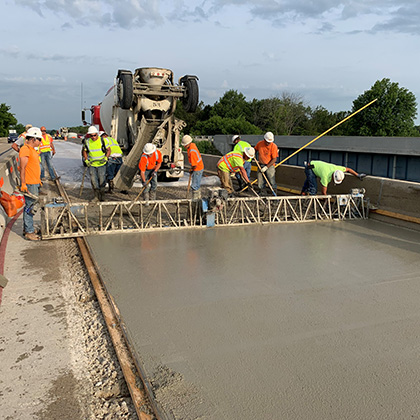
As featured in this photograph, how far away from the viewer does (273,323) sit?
4.01 meters

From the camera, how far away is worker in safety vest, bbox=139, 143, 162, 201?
9008mm

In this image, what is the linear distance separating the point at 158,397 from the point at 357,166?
28.8 m

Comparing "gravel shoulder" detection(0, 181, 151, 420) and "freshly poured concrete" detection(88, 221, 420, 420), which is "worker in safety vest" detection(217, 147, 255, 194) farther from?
"gravel shoulder" detection(0, 181, 151, 420)

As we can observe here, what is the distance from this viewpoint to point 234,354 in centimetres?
347

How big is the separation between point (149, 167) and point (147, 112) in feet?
8.96

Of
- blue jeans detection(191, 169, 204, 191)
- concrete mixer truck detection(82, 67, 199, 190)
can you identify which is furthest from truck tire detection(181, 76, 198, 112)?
blue jeans detection(191, 169, 204, 191)

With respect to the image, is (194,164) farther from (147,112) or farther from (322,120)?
(322,120)

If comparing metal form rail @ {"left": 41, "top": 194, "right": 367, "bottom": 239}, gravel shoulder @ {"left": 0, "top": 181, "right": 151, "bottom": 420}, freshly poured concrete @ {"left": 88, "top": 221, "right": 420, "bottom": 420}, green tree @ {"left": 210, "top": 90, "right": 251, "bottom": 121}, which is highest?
green tree @ {"left": 210, "top": 90, "right": 251, "bottom": 121}

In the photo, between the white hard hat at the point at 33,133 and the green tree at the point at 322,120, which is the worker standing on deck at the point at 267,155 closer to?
the white hard hat at the point at 33,133

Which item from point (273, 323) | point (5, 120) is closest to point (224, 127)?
point (5, 120)

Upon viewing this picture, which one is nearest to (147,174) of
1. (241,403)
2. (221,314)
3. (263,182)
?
(263,182)

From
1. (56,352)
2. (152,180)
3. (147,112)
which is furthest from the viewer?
(147,112)

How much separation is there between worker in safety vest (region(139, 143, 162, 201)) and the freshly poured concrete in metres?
2.33

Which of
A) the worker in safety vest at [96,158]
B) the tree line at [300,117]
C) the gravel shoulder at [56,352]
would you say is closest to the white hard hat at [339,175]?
the worker in safety vest at [96,158]
